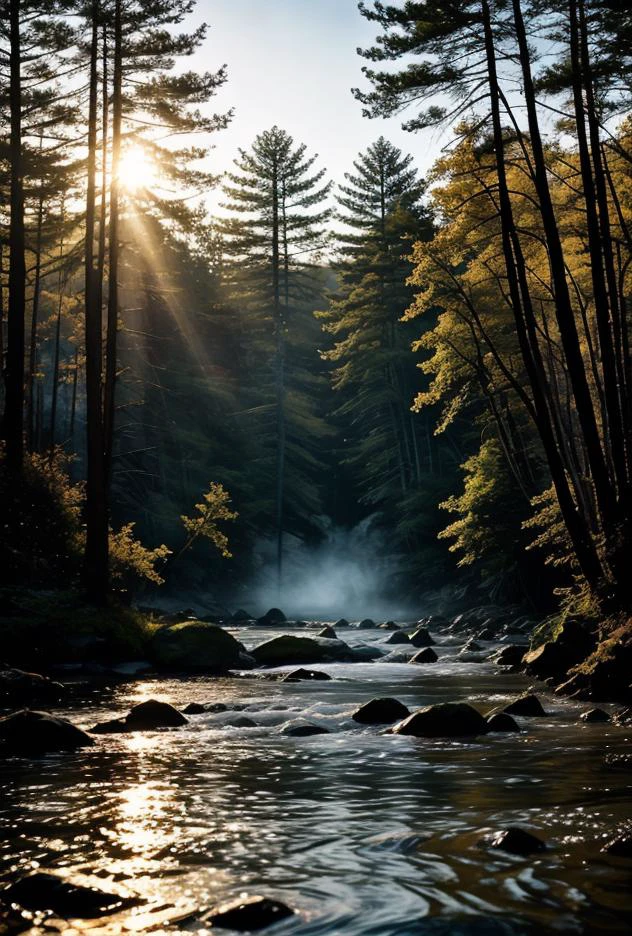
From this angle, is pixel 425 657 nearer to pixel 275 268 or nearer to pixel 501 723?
pixel 501 723

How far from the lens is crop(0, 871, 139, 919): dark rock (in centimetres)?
430

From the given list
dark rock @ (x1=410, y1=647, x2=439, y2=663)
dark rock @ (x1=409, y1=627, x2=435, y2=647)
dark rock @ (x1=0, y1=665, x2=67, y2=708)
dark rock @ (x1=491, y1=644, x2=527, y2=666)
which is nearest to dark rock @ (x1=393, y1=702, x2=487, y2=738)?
dark rock @ (x1=0, y1=665, x2=67, y2=708)

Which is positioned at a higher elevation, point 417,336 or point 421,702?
point 417,336

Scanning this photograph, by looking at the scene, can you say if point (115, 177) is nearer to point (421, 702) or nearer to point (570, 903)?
point (421, 702)

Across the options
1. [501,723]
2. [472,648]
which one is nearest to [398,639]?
[472,648]

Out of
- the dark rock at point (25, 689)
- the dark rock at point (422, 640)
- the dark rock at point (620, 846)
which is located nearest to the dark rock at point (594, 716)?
the dark rock at point (620, 846)

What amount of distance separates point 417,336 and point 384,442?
4599mm

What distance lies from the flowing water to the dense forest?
16.3 feet

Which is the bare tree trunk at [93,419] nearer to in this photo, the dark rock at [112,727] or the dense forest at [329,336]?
the dense forest at [329,336]

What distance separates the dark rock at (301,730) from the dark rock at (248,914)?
5354 mm

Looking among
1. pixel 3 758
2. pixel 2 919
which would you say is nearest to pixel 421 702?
pixel 3 758

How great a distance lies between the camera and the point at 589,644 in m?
14.4

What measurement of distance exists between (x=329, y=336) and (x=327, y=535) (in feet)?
42.1

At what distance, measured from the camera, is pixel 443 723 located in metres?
9.42
